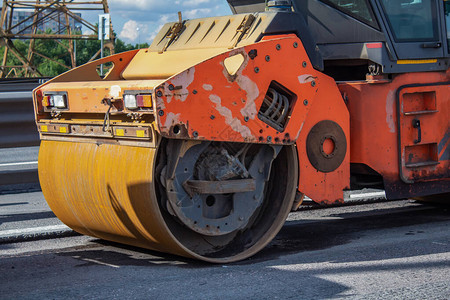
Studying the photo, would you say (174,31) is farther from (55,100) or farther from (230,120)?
(230,120)

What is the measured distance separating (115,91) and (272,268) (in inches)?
63.9

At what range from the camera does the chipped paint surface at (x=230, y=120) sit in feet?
17.4

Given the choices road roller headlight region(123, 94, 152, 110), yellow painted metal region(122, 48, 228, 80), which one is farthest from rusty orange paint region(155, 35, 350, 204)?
yellow painted metal region(122, 48, 228, 80)

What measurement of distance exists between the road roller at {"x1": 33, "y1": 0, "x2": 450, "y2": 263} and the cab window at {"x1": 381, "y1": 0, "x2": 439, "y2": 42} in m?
0.01

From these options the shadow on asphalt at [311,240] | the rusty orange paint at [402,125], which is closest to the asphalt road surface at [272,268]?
the shadow on asphalt at [311,240]

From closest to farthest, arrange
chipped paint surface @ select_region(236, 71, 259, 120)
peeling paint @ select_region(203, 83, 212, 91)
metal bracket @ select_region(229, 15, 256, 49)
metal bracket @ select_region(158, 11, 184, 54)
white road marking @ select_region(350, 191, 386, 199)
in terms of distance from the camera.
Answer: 1. peeling paint @ select_region(203, 83, 212, 91)
2. chipped paint surface @ select_region(236, 71, 259, 120)
3. metal bracket @ select_region(229, 15, 256, 49)
4. metal bracket @ select_region(158, 11, 184, 54)
5. white road marking @ select_region(350, 191, 386, 199)

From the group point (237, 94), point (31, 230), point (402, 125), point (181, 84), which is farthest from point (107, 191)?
point (402, 125)

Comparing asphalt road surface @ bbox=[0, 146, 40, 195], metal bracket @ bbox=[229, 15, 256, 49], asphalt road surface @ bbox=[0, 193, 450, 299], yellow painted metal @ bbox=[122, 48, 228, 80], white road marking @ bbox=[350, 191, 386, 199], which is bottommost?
asphalt road surface @ bbox=[0, 193, 450, 299]

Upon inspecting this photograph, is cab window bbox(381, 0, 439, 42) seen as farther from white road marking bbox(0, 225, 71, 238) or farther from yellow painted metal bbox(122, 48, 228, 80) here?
white road marking bbox(0, 225, 71, 238)

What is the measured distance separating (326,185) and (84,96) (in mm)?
1978

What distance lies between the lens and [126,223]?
5.56m

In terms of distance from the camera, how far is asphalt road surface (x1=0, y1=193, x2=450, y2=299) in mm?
4785

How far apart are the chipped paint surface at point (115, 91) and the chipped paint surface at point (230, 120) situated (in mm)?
657

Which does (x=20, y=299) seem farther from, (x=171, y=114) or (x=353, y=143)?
(x=353, y=143)
